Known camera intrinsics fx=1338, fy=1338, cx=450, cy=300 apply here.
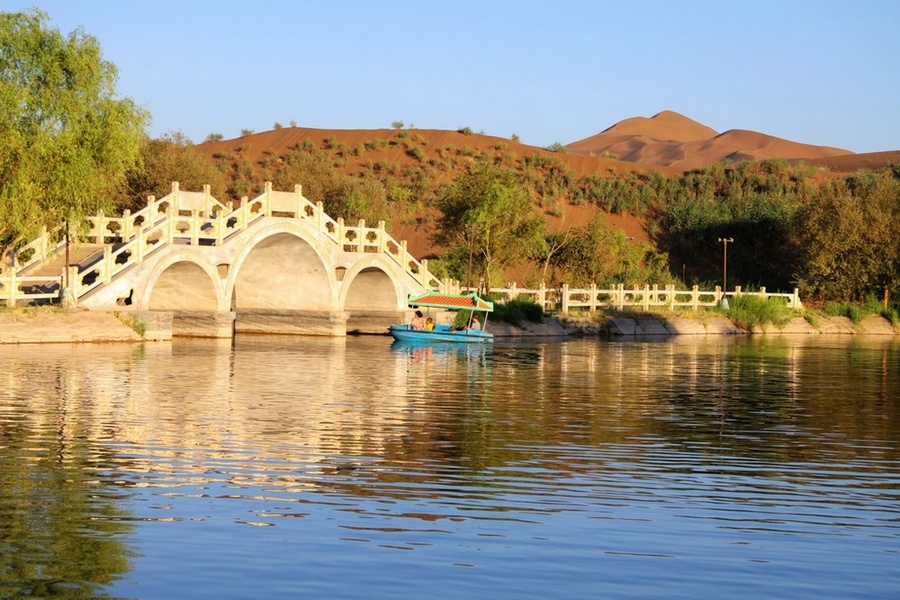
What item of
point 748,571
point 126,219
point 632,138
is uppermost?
point 632,138

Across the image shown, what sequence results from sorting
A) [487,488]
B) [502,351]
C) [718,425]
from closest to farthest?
[487,488] → [718,425] → [502,351]

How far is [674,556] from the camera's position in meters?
12.7

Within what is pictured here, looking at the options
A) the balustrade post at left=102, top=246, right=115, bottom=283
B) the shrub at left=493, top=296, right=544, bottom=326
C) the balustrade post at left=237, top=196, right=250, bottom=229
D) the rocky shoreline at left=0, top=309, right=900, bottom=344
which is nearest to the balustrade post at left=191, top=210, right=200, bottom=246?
the balustrade post at left=237, top=196, right=250, bottom=229

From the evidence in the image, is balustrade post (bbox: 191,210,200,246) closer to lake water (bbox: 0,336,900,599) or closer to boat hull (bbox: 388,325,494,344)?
boat hull (bbox: 388,325,494,344)

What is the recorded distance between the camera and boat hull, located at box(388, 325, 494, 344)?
5488 cm

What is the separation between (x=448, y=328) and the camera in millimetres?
57250

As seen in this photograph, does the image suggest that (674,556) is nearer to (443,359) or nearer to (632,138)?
(443,359)

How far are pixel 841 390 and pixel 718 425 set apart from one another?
1057 centimetres

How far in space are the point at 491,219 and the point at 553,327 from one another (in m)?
11.7

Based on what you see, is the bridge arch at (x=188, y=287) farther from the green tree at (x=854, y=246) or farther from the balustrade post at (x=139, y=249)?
the green tree at (x=854, y=246)

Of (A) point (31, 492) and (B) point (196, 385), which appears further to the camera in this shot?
(B) point (196, 385)

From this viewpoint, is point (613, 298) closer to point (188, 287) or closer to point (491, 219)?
point (491, 219)

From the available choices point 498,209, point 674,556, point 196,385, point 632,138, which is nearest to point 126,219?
point 196,385

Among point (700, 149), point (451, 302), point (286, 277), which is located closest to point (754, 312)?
point (451, 302)
